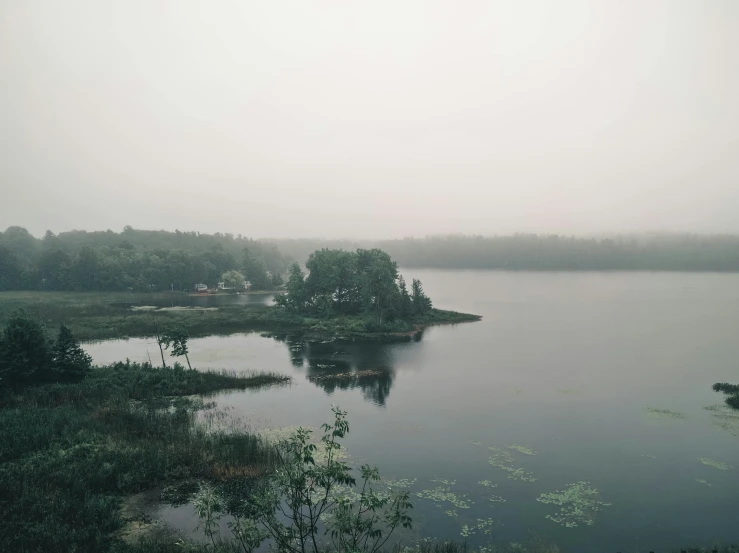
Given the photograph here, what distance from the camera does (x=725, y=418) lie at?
35.4 metres

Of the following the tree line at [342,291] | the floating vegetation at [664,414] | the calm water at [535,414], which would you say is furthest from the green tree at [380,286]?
the floating vegetation at [664,414]

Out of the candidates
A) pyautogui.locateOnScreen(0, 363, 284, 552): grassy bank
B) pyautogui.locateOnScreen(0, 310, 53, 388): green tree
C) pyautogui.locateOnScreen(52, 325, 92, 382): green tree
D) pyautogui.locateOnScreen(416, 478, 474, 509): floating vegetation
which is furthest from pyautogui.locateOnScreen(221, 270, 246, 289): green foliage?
pyautogui.locateOnScreen(416, 478, 474, 509): floating vegetation

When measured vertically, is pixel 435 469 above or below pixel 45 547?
below

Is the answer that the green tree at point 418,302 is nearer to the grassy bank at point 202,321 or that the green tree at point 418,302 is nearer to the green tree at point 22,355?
the grassy bank at point 202,321

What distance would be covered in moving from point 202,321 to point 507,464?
6670cm

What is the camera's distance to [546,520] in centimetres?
2127

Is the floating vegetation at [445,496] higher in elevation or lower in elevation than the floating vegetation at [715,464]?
higher

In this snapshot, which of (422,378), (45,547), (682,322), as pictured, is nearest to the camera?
(45,547)

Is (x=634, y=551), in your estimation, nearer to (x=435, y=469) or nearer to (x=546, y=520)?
(x=546, y=520)

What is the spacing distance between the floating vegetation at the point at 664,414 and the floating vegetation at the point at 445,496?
22868 mm

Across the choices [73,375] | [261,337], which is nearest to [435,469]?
[73,375]

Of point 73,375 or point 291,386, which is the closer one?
point 73,375

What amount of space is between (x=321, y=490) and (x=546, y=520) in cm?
1154

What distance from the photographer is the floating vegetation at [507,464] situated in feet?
84.1
